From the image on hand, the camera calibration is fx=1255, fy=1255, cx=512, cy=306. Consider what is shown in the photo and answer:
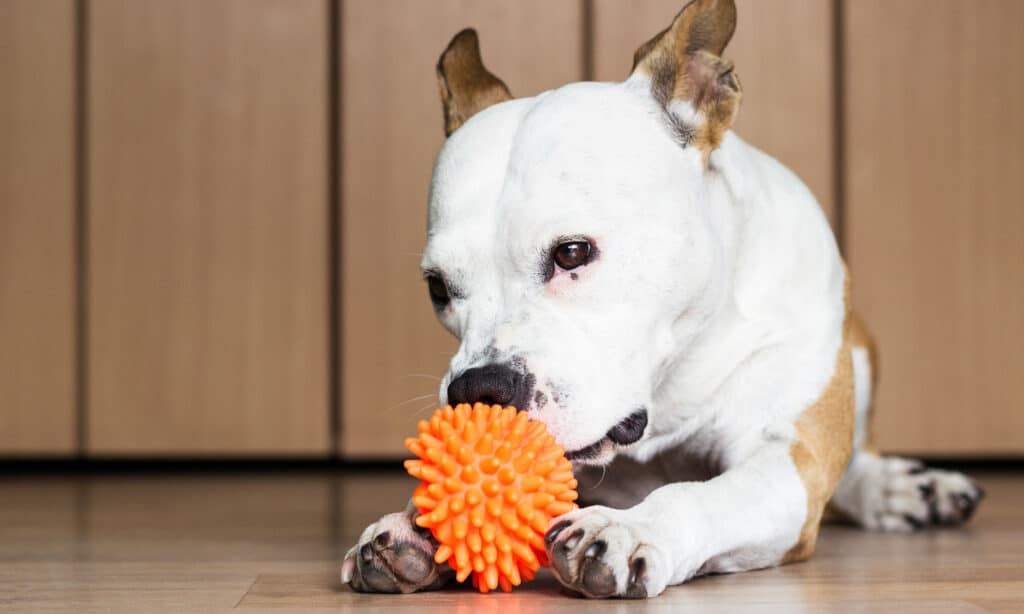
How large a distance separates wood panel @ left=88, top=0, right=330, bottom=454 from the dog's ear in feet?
7.62

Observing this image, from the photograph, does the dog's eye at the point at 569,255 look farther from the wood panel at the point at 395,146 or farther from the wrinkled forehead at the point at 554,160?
the wood panel at the point at 395,146

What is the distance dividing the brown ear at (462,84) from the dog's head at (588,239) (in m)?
0.26

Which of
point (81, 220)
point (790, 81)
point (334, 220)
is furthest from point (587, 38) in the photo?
point (81, 220)

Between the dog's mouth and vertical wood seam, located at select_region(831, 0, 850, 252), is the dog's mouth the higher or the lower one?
the lower one

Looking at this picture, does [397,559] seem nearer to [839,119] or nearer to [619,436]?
[619,436]

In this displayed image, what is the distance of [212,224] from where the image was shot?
Answer: 3896mm

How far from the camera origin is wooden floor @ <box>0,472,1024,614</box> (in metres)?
1.30

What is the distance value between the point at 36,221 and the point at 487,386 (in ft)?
9.61

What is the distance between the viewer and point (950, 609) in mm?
1250

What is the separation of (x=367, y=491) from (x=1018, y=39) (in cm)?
239

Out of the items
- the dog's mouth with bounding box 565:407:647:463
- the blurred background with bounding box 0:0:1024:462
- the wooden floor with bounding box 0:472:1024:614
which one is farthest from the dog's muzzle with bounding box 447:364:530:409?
the blurred background with bounding box 0:0:1024:462

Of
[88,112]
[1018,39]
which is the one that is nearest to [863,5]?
[1018,39]

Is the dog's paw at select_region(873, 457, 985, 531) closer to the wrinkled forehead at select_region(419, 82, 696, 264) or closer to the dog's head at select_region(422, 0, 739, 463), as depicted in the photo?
the dog's head at select_region(422, 0, 739, 463)

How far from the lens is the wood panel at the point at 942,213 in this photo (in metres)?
3.81
